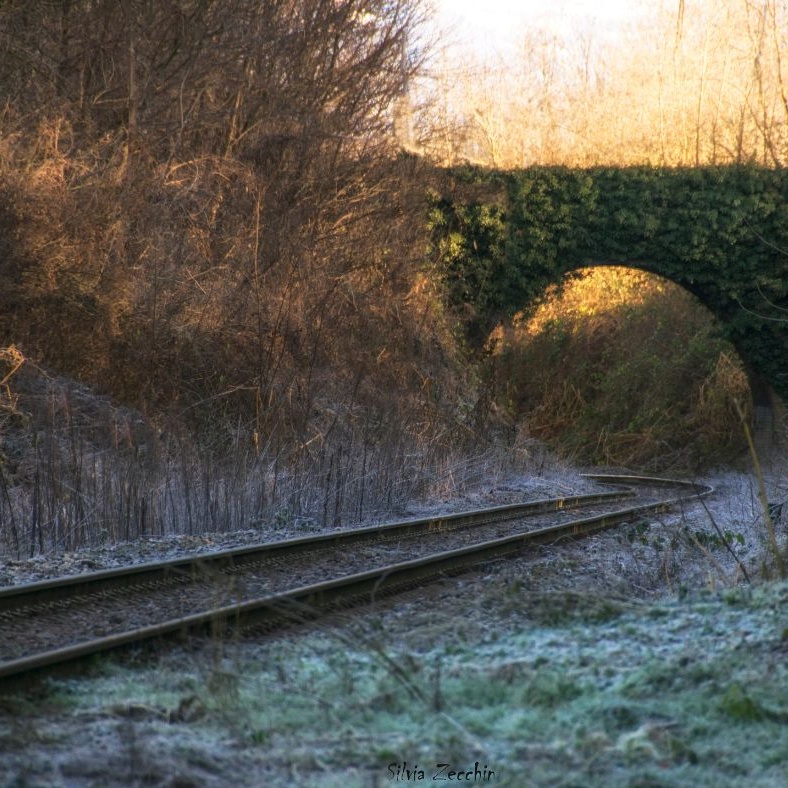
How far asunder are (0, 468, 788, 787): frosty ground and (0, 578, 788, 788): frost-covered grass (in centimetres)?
1

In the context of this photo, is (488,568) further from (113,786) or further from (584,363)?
(584,363)

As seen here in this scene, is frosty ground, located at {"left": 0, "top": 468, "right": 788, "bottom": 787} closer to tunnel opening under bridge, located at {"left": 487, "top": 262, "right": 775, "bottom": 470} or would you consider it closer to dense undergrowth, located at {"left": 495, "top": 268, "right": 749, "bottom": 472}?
tunnel opening under bridge, located at {"left": 487, "top": 262, "right": 775, "bottom": 470}

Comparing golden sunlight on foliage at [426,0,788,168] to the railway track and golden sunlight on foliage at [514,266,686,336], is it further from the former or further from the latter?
the railway track

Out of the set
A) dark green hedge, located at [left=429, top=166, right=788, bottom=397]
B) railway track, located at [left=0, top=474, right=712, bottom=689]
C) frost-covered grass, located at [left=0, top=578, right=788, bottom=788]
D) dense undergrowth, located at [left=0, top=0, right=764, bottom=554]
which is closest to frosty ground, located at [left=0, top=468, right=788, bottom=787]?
frost-covered grass, located at [left=0, top=578, right=788, bottom=788]

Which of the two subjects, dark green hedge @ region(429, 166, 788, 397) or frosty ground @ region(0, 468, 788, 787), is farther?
dark green hedge @ region(429, 166, 788, 397)

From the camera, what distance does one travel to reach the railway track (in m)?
5.44

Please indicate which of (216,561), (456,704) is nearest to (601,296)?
(216,561)

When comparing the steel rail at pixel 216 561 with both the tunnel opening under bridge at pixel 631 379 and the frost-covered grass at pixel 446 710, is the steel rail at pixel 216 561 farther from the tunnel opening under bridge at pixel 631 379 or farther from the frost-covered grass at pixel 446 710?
the tunnel opening under bridge at pixel 631 379

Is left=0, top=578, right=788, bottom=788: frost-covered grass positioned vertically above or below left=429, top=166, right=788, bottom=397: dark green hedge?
below

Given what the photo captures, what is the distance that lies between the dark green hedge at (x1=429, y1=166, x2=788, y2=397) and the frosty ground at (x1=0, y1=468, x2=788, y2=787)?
17043 mm

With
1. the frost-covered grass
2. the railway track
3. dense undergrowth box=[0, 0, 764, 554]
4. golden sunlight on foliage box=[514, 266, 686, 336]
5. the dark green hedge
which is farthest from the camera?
golden sunlight on foliage box=[514, 266, 686, 336]

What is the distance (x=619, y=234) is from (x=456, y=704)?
2029cm

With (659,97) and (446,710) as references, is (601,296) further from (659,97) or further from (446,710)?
(446,710)

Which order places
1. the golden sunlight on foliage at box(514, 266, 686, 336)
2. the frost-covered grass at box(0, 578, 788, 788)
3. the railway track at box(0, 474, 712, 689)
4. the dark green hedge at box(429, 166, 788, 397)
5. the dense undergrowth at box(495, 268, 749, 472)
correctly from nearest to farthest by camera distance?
the frost-covered grass at box(0, 578, 788, 788) < the railway track at box(0, 474, 712, 689) < the dark green hedge at box(429, 166, 788, 397) < the dense undergrowth at box(495, 268, 749, 472) < the golden sunlight on foliage at box(514, 266, 686, 336)
